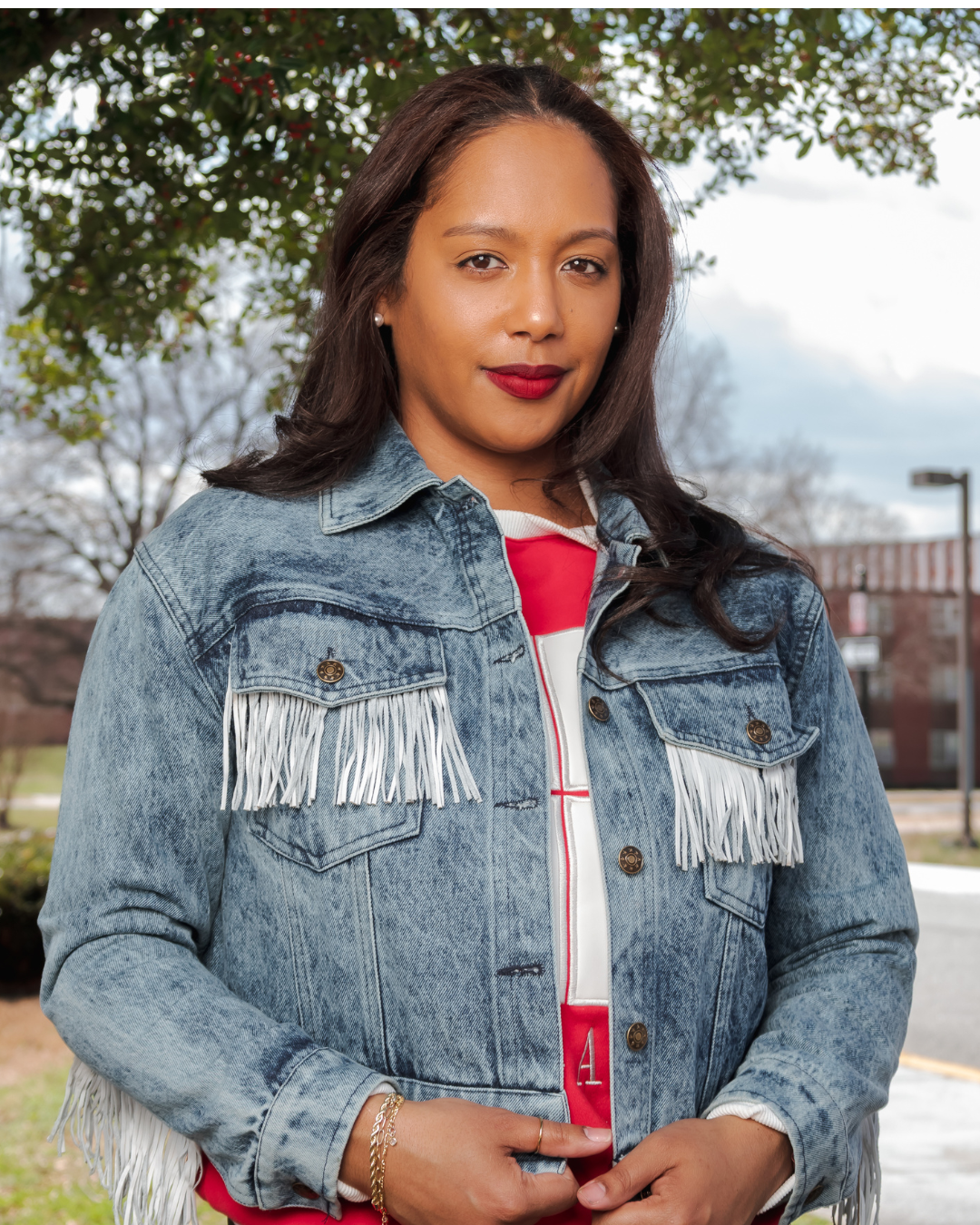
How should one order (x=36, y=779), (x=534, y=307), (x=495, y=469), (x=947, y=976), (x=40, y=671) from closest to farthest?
(x=534, y=307) < (x=495, y=469) < (x=947, y=976) < (x=40, y=671) < (x=36, y=779)

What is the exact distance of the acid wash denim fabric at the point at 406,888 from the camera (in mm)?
1224

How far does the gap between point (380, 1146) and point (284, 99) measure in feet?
9.46

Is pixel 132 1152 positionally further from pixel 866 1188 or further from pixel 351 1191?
pixel 866 1188

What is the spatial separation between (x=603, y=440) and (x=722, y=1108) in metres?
0.83

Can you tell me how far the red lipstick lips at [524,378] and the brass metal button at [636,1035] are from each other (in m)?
0.73

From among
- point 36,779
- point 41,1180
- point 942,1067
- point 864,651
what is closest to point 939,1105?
point 942,1067

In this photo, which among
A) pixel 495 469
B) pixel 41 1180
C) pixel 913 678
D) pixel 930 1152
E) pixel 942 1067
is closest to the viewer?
pixel 495 469

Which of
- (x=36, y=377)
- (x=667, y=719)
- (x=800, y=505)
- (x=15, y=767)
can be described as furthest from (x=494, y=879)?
(x=800, y=505)

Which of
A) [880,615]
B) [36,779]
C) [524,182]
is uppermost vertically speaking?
[880,615]

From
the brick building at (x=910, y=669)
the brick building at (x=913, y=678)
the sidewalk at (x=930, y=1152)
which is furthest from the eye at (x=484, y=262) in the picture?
the brick building at (x=913, y=678)

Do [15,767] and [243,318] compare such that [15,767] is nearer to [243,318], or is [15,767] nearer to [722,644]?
[243,318]

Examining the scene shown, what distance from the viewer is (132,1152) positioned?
52.3 inches

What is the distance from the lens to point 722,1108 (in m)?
1.32

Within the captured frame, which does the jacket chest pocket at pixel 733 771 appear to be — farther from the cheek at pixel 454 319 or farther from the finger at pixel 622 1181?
the cheek at pixel 454 319
